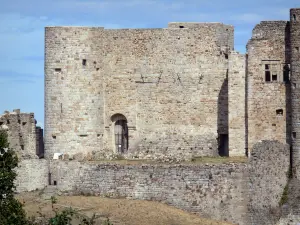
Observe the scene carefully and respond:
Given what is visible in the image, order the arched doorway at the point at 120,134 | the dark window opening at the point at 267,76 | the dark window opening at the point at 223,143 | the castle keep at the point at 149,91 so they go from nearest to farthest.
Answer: the dark window opening at the point at 267,76, the castle keep at the point at 149,91, the dark window opening at the point at 223,143, the arched doorway at the point at 120,134

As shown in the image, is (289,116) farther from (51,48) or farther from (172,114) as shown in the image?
(51,48)

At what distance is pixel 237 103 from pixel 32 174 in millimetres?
9158

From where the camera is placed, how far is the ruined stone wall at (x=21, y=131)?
166ft

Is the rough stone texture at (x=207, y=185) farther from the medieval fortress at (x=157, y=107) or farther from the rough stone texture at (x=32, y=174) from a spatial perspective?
the rough stone texture at (x=32, y=174)

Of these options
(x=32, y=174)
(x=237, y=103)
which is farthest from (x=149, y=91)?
(x=32, y=174)

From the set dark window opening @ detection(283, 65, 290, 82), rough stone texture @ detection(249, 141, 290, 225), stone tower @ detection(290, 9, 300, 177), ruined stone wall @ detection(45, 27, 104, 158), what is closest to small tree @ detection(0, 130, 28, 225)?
ruined stone wall @ detection(45, 27, 104, 158)

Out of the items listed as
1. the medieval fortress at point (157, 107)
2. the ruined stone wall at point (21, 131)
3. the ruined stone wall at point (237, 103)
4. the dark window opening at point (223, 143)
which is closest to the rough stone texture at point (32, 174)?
the medieval fortress at point (157, 107)

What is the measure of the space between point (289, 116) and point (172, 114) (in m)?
5.61

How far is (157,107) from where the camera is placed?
51.8 m

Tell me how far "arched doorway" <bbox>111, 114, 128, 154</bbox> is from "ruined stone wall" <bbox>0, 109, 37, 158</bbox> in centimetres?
377

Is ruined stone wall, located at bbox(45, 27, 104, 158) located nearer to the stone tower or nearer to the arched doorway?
the arched doorway

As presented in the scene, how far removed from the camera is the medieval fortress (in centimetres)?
4781

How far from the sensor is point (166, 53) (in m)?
51.8

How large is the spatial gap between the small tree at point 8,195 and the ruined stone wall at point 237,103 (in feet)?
42.5
